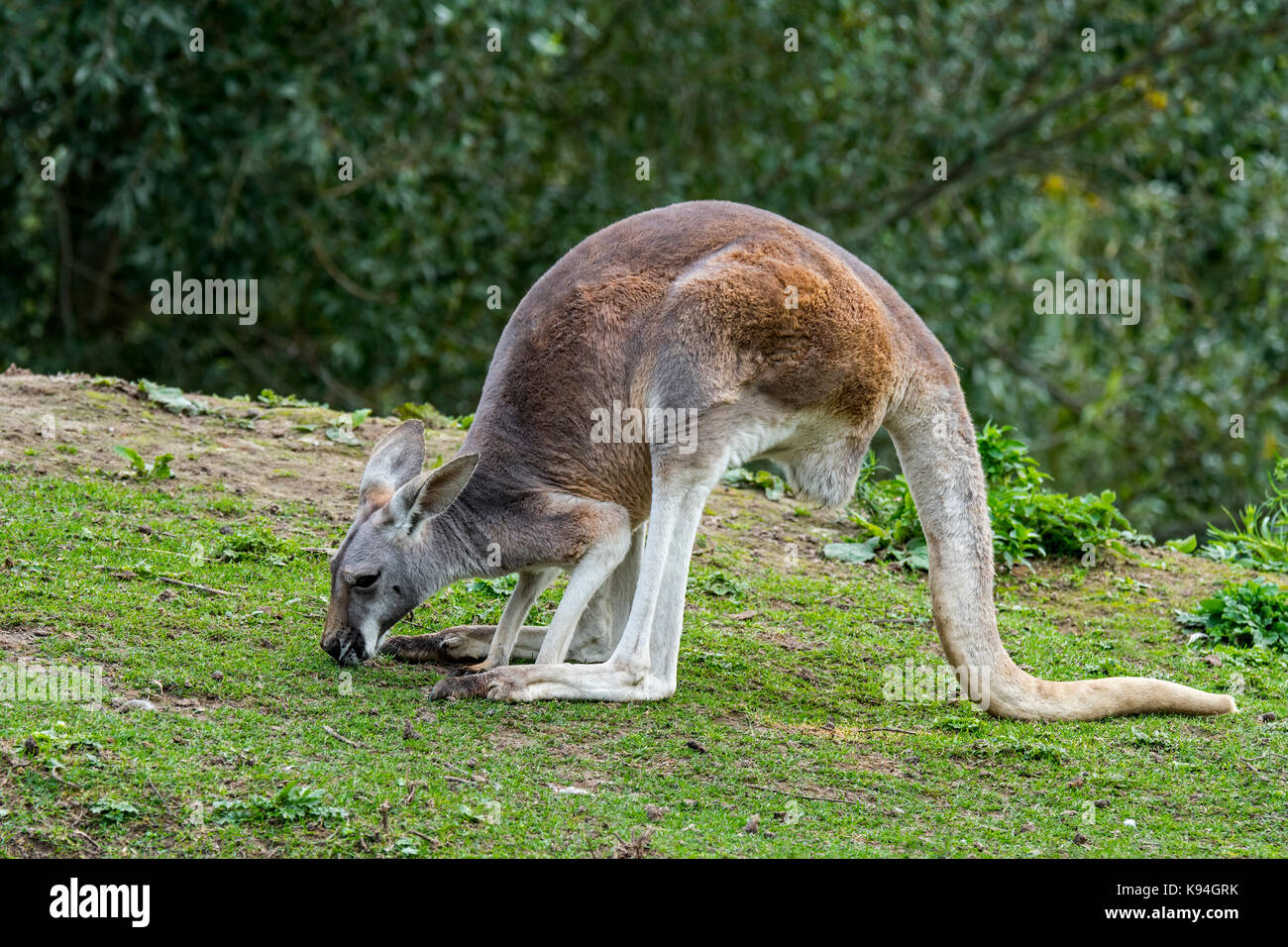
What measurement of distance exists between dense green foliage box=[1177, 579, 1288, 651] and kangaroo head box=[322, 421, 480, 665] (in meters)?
3.10

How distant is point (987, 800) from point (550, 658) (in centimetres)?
142

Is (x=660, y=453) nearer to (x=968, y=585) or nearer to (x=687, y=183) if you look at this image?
(x=968, y=585)

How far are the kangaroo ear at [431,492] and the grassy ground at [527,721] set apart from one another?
52 cm

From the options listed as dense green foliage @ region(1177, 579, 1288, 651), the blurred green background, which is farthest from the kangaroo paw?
the blurred green background

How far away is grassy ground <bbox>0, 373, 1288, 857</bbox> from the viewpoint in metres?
3.60

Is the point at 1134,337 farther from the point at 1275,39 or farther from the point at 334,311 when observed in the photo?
the point at 334,311

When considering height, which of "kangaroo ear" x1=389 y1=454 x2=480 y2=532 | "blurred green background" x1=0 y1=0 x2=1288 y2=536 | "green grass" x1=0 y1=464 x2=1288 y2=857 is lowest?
"green grass" x1=0 y1=464 x2=1288 y2=857

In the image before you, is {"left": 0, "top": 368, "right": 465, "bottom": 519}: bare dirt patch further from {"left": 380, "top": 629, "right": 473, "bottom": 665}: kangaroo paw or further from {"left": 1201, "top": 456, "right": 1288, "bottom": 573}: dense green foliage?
{"left": 1201, "top": 456, "right": 1288, "bottom": 573}: dense green foliage

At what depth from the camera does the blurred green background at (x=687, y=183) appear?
9102 millimetres

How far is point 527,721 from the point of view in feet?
14.5

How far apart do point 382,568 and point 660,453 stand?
952mm

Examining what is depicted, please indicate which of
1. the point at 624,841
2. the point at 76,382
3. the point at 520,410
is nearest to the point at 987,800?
the point at 624,841

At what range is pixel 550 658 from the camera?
187 inches

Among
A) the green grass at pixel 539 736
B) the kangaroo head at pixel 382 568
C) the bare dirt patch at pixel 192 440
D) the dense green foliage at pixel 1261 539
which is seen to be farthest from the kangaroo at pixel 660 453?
the dense green foliage at pixel 1261 539
